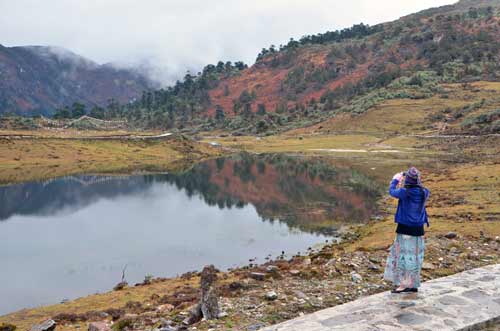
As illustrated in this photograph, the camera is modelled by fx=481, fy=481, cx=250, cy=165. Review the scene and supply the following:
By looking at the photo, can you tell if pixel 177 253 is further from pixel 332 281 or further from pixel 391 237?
pixel 332 281

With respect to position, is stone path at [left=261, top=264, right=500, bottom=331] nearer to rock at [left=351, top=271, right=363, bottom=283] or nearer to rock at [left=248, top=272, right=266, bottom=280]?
rock at [left=351, top=271, right=363, bottom=283]

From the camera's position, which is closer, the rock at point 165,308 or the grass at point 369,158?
the rock at point 165,308

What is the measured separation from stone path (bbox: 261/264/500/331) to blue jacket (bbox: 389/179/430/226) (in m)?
1.94

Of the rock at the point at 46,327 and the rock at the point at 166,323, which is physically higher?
the rock at the point at 166,323

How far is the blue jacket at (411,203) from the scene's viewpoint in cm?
1167

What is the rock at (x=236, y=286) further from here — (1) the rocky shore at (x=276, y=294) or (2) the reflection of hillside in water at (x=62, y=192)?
(2) the reflection of hillside in water at (x=62, y=192)

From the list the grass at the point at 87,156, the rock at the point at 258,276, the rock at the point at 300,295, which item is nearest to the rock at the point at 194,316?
the rock at the point at 300,295

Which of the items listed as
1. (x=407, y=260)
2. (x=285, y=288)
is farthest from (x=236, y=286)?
(x=407, y=260)

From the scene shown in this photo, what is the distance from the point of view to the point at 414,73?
169 meters

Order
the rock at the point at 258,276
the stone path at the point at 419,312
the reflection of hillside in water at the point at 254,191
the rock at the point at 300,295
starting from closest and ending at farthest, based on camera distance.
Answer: the stone path at the point at 419,312
the rock at the point at 300,295
the rock at the point at 258,276
the reflection of hillside in water at the point at 254,191

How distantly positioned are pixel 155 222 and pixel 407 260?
35.2 meters

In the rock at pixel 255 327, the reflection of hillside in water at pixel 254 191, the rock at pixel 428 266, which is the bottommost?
the reflection of hillside in water at pixel 254 191

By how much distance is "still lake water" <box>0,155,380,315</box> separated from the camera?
2931 centimetres

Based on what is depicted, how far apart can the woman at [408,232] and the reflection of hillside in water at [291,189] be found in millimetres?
26168
